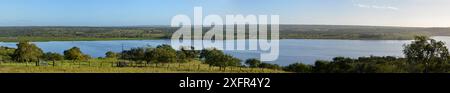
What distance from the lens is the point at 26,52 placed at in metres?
23.9

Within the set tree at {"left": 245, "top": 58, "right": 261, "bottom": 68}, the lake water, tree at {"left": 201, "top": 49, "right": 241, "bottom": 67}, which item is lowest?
tree at {"left": 245, "top": 58, "right": 261, "bottom": 68}

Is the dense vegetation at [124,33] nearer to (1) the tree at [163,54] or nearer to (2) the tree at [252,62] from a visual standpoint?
(1) the tree at [163,54]

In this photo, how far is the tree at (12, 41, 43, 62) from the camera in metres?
23.6

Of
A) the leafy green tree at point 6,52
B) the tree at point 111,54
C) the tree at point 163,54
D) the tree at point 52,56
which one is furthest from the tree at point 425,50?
the tree at point 111,54

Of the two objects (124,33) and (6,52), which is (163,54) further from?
(6,52)

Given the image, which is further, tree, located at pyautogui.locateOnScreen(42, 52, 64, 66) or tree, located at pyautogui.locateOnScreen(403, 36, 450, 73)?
tree, located at pyautogui.locateOnScreen(42, 52, 64, 66)

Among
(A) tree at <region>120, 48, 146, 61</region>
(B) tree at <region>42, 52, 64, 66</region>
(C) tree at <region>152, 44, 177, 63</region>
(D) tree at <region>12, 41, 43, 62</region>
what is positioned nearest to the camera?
(D) tree at <region>12, 41, 43, 62</region>

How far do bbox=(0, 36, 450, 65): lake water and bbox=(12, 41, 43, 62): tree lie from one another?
23.1 inches

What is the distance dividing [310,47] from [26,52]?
14672mm

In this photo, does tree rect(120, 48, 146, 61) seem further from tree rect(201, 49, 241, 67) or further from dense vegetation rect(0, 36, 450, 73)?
tree rect(201, 49, 241, 67)

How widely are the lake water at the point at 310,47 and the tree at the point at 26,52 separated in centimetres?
59

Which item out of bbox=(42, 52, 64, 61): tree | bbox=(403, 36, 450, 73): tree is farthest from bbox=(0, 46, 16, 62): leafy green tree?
bbox=(403, 36, 450, 73): tree
